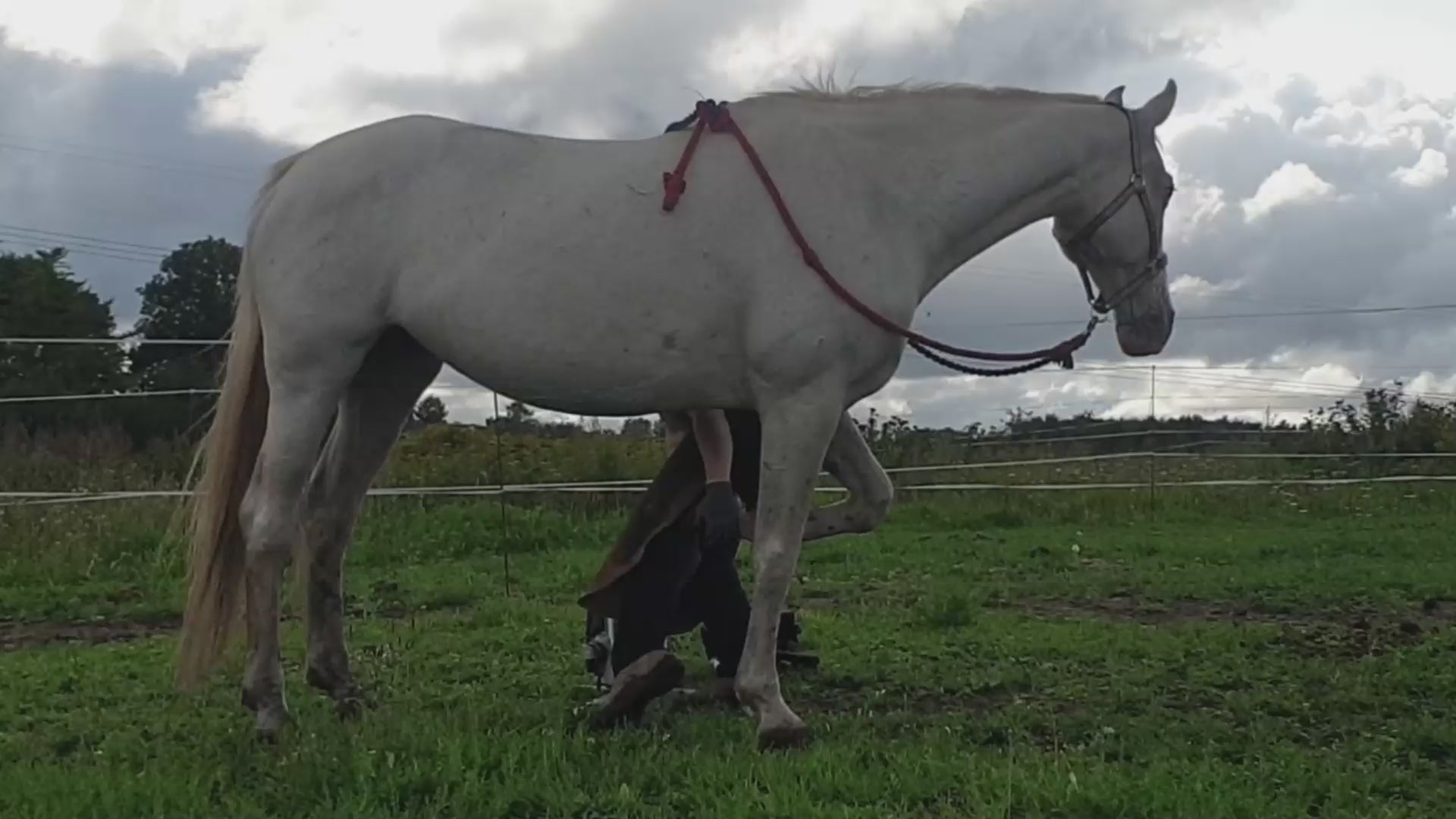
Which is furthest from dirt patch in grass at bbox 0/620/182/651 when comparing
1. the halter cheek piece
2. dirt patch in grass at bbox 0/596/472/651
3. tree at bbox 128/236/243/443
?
tree at bbox 128/236/243/443

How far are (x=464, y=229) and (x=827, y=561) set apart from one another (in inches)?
204

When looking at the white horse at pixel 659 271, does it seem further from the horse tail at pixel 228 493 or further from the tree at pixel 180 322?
the tree at pixel 180 322

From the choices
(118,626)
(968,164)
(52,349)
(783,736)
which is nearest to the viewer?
(783,736)

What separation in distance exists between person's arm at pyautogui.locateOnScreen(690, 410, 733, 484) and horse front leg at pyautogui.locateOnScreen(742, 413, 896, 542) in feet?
0.71

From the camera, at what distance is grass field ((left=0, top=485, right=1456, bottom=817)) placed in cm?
292

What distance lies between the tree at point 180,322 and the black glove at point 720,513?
9.19m

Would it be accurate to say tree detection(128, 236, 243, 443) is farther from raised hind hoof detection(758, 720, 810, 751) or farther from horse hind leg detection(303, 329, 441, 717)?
raised hind hoof detection(758, 720, 810, 751)

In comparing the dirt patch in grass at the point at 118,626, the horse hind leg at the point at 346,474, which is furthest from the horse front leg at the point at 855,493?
the dirt patch in grass at the point at 118,626

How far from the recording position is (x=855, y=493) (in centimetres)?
409

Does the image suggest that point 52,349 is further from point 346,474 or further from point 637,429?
point 346,474

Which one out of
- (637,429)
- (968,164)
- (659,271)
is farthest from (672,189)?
(637,429)

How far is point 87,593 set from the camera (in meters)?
6.99

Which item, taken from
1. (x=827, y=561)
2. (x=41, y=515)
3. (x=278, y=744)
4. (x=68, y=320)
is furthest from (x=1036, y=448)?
(x=68, y=320)

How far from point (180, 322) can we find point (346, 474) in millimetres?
19718
